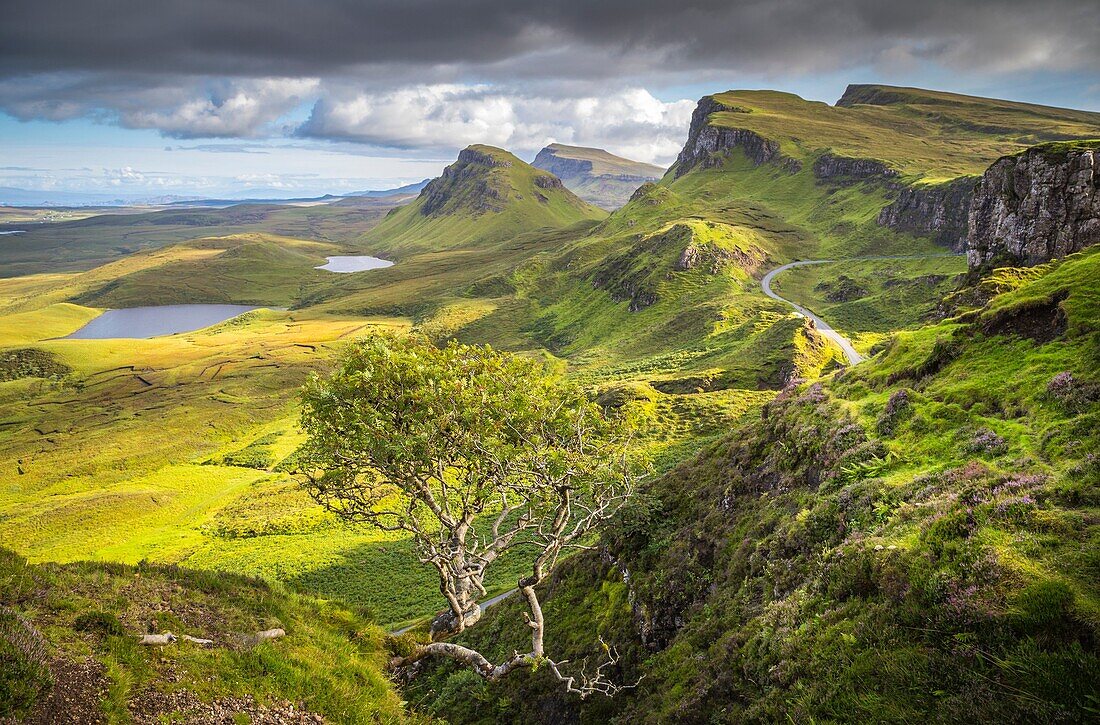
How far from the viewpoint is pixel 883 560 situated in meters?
13.1

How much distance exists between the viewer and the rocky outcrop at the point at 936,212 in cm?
15538

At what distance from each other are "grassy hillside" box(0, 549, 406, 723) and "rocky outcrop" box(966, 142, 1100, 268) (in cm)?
8466

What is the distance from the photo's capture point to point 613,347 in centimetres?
14638

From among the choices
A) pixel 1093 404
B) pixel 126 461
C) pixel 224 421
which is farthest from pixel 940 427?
pixel 224 421

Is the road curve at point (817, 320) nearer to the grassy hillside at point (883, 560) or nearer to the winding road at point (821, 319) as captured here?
the winding road at point (821, 319)

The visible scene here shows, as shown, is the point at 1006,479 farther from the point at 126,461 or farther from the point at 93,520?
the point at 126,461

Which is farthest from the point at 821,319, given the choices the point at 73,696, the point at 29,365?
the point at 29,365

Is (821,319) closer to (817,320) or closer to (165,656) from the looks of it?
(817,320)

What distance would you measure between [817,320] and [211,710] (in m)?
125

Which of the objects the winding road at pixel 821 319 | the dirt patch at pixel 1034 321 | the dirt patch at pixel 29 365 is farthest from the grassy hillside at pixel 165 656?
the dirt patch at pixel 29 365

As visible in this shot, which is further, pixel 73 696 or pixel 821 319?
pixel 821 319

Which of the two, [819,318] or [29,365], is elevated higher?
[819,318]

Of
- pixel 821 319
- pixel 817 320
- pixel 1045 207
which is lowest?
pixel 817 320

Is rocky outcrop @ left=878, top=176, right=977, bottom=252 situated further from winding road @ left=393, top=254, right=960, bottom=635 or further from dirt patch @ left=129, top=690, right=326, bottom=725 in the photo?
dirt patch @ left=129, top=690, right=326, bottom=725
